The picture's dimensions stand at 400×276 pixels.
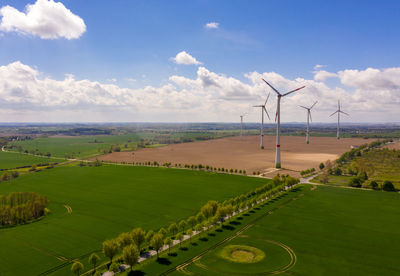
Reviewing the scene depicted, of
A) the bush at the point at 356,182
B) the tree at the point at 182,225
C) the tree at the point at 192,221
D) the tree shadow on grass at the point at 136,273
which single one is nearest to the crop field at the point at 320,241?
the tree shadow on grass at the point at 136,273

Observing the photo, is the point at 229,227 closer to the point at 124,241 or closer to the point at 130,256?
the point at 124,241

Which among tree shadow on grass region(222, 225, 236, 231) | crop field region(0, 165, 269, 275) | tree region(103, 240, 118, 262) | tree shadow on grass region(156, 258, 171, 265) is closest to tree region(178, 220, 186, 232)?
crop field region(0, 165, 269, 275)

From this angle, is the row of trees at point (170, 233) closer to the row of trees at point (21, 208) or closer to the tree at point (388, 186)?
the row of trees at point (21, 208)

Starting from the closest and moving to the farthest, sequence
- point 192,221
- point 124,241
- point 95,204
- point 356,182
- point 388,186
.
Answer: point 124,241, point 192,221, point 95,204, point 388,186, point 356,182

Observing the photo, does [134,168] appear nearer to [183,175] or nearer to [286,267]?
[183,175]

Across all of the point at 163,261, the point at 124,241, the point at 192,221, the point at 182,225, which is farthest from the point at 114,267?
the point at 192,221

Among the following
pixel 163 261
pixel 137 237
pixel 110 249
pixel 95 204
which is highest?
pixel 137 237
